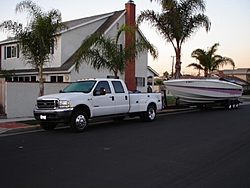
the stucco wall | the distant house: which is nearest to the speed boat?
the distant house

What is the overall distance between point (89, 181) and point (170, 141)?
473 centimetres

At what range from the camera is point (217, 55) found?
38.8 m

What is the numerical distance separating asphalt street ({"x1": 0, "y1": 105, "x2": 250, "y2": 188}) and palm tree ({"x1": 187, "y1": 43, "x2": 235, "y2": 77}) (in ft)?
88.4

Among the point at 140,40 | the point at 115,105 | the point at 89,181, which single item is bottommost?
the point at 89,181

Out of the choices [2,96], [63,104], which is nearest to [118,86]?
[63,104]

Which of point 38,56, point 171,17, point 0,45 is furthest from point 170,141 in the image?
point 0,45

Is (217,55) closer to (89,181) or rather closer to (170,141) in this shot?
(170,141)

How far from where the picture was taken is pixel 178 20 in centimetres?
2488

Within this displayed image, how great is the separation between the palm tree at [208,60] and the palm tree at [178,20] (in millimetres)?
13082

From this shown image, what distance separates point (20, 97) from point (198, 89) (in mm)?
11791

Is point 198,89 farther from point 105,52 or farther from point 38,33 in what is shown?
point 38,33

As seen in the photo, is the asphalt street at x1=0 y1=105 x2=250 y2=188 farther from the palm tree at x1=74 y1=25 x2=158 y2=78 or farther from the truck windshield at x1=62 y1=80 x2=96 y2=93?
the palm tree at x1=74 y1=25 x2=158 y2=78

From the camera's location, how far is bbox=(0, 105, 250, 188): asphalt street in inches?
241

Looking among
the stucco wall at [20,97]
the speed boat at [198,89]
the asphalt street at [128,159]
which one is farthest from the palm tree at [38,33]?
the speed boat at [198,89]
